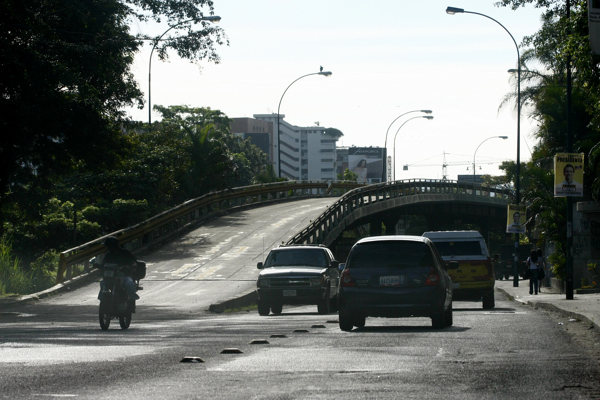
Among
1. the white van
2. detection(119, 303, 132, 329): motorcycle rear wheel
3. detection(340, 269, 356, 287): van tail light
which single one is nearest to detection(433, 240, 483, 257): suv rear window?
the white van

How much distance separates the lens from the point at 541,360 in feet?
34.0

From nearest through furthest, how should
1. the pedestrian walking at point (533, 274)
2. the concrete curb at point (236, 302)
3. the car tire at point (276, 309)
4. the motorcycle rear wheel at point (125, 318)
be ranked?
the motorcycle rear wheel at point (125, 318) → the car tire at point (276, 309) → the concrete curb at point (236, 302) → the pedestrian walking at point (533, 274)

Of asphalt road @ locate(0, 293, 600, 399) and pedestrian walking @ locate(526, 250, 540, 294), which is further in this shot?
pedestrian walking @ locate(526, 250, 540, 294)

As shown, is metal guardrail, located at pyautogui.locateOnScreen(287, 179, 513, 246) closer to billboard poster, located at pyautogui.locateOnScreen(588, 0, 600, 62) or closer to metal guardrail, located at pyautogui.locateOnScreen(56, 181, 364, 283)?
metal guardrail, located at pyautogui.locateOnScreen(56, 181, 364, 283)

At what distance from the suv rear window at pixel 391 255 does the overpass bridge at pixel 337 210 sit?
1536 cm

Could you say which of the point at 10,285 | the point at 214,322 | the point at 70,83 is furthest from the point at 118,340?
the point at 10,285

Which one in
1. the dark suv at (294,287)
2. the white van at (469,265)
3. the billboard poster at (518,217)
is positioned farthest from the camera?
the billboard poster at (518,217)

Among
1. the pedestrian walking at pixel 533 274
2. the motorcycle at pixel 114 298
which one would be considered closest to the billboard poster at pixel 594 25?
the motorcycle at pixel 114 298

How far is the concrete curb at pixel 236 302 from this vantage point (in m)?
23.6

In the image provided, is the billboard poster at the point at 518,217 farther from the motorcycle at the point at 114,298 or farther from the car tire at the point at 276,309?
the motorcycle at the point at 114,298

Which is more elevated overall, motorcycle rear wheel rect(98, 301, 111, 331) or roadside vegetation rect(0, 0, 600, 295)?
roadside vegetation rect(0, 0, 600, 295)

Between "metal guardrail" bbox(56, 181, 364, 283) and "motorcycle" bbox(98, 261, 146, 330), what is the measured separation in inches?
509

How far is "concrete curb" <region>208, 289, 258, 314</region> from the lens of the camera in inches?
928

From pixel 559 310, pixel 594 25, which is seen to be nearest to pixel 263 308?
pixel 559 310
